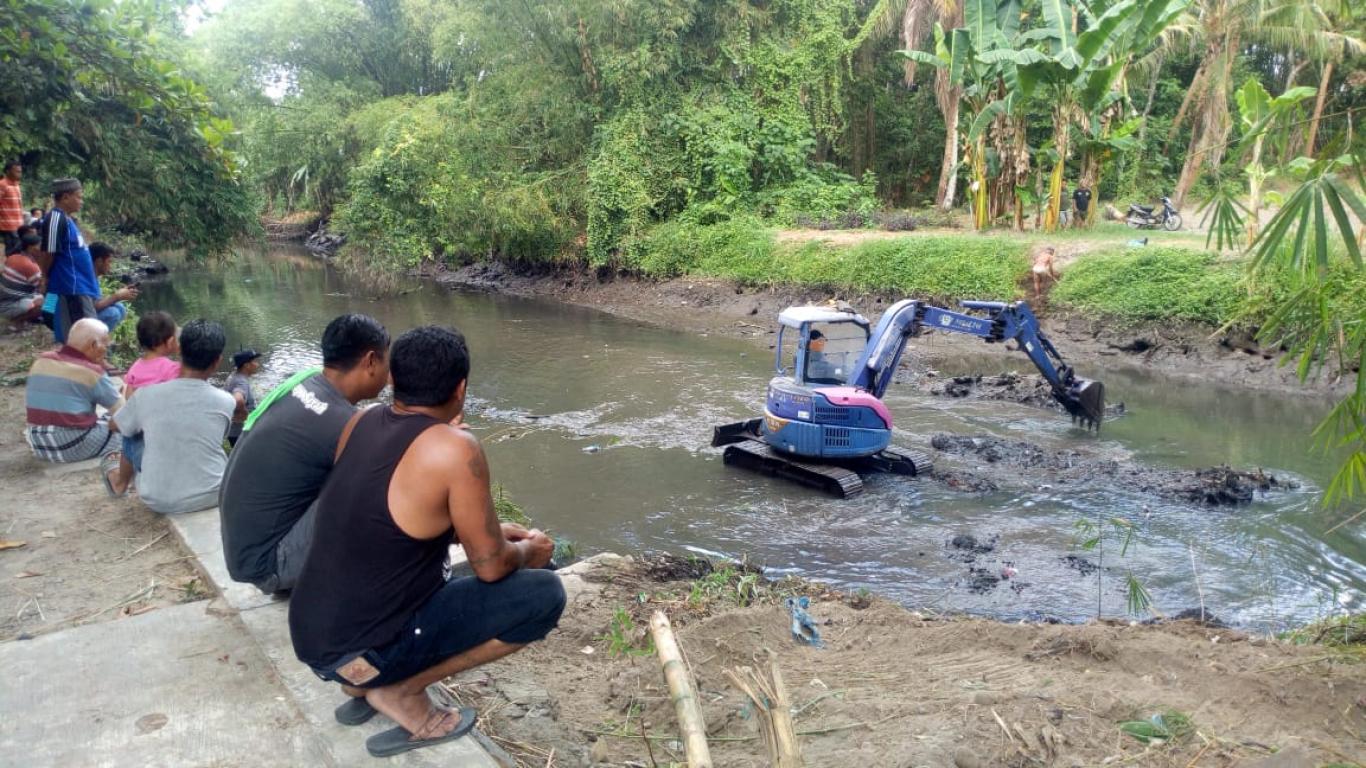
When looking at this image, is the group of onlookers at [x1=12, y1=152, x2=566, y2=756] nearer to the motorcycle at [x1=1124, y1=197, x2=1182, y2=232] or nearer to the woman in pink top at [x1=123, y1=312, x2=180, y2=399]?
the woman in pink top at [x1=123, y1=312, x2=180, y2=399]

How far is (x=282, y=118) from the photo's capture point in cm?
3547

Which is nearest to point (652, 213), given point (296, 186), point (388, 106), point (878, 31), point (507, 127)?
point (507, 127)

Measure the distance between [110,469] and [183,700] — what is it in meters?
3.08

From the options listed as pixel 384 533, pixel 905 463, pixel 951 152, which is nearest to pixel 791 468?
pixel 905 463

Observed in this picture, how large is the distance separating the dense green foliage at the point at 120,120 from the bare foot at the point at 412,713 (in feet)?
24.3

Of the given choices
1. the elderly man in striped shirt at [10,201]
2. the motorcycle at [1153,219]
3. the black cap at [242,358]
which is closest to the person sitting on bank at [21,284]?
the elderly man in striped shirt at [10,201]

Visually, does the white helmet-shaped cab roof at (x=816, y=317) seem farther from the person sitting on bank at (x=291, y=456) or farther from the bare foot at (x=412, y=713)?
the bare foot at (x=412, y=713)

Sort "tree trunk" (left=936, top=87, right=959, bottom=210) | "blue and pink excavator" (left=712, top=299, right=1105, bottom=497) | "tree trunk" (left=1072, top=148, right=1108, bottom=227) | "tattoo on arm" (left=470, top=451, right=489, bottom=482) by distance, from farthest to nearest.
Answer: "tree trunk" (left=936, top=87, right=959, bottom=210) → "tree trunk" (left=1072, top=148, right=1108, bottom=227) → "blue and pink excavator" (left=712, top=299, right=1105, bottom=497) → "tattoo on arm" (left=470, top=451, right=489, bottom=482)

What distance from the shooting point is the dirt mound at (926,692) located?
12.1 ft

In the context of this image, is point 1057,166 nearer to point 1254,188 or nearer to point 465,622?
point 1254,188

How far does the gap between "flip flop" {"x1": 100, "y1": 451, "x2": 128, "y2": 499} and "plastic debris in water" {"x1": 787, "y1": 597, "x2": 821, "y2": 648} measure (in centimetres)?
427

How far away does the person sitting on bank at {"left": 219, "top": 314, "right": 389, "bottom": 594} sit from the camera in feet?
11.9

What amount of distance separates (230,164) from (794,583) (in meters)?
8.33

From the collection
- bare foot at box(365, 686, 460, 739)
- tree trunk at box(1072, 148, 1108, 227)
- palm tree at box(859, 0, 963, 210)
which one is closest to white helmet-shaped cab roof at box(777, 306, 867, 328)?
bare foot at box(365, 686, 460, 739)
